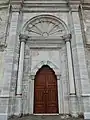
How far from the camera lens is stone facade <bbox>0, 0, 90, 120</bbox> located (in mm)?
6879

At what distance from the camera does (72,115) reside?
6570mm

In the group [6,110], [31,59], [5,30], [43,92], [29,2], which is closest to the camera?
[6,110]

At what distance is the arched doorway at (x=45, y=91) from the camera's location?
23.7ft

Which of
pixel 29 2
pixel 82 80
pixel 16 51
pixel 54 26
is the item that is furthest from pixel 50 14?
pixel 82 80

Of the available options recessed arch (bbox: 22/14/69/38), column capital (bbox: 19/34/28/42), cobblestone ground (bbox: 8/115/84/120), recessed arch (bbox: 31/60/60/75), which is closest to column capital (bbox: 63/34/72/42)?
recessed arch (bbox: 22/14/69/38)

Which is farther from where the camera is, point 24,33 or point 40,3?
point 40,3

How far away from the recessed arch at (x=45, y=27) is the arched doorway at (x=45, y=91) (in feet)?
6.87

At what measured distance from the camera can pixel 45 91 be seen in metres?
7.54

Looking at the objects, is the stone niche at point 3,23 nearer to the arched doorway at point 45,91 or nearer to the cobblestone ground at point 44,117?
the arched doorway at point 45,91

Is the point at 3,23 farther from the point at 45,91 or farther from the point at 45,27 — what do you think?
the point at 45,91

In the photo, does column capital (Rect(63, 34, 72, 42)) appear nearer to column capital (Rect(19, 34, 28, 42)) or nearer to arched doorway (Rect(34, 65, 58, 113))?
arched doorway (Rect(34, 65, 58, 113))

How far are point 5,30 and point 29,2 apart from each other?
2404 millimetres

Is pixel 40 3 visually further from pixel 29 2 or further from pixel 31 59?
pixel 31 59

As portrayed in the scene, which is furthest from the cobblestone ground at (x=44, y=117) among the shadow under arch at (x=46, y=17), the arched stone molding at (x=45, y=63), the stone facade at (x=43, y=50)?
the shadow under arch at (x=46, y=17)
